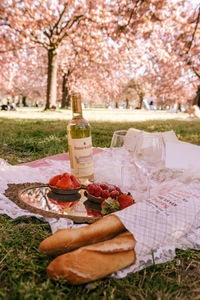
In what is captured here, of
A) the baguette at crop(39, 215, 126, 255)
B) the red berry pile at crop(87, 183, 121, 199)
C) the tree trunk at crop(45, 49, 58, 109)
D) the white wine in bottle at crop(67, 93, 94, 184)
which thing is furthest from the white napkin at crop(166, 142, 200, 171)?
the tree trunk at crop(45, 49, 58, 109)

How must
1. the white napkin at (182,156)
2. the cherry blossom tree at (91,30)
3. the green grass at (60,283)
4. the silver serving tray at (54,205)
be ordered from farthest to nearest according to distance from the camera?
the cherry blossom tree at (91,30) → the white napkin at (182,156) → the silver serving tray at (54,205) → the green grass at (60,283)

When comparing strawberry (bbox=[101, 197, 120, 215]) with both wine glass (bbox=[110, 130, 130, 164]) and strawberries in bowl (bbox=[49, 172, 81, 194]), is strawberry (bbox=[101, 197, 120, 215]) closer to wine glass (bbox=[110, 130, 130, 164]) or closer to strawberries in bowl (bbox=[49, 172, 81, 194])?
strawberries in bowl (bbox=[49, 172, 81, 194])

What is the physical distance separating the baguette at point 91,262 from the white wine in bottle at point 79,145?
91cm

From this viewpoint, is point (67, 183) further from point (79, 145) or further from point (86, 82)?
point (86, 82)

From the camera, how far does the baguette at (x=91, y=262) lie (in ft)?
2.77

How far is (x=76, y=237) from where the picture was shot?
38.1 inches

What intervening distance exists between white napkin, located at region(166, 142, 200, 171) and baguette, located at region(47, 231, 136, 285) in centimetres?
127

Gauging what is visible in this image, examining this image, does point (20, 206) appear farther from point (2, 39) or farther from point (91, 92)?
point (91, 92)

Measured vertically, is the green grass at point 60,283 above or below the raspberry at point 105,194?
below

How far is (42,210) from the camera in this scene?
1333 millimetres

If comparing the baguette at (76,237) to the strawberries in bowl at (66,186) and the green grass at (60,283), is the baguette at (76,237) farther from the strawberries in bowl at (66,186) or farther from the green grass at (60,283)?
the strawberries in bowl at (66,186)

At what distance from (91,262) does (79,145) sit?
1.02m

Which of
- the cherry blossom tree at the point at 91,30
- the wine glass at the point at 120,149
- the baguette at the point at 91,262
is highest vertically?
the cherry blossom tree at the point at 91,30

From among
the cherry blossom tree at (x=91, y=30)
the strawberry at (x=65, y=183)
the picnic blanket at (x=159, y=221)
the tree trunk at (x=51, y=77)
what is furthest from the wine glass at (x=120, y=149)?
the tree trunk at (x=51, y=77)
